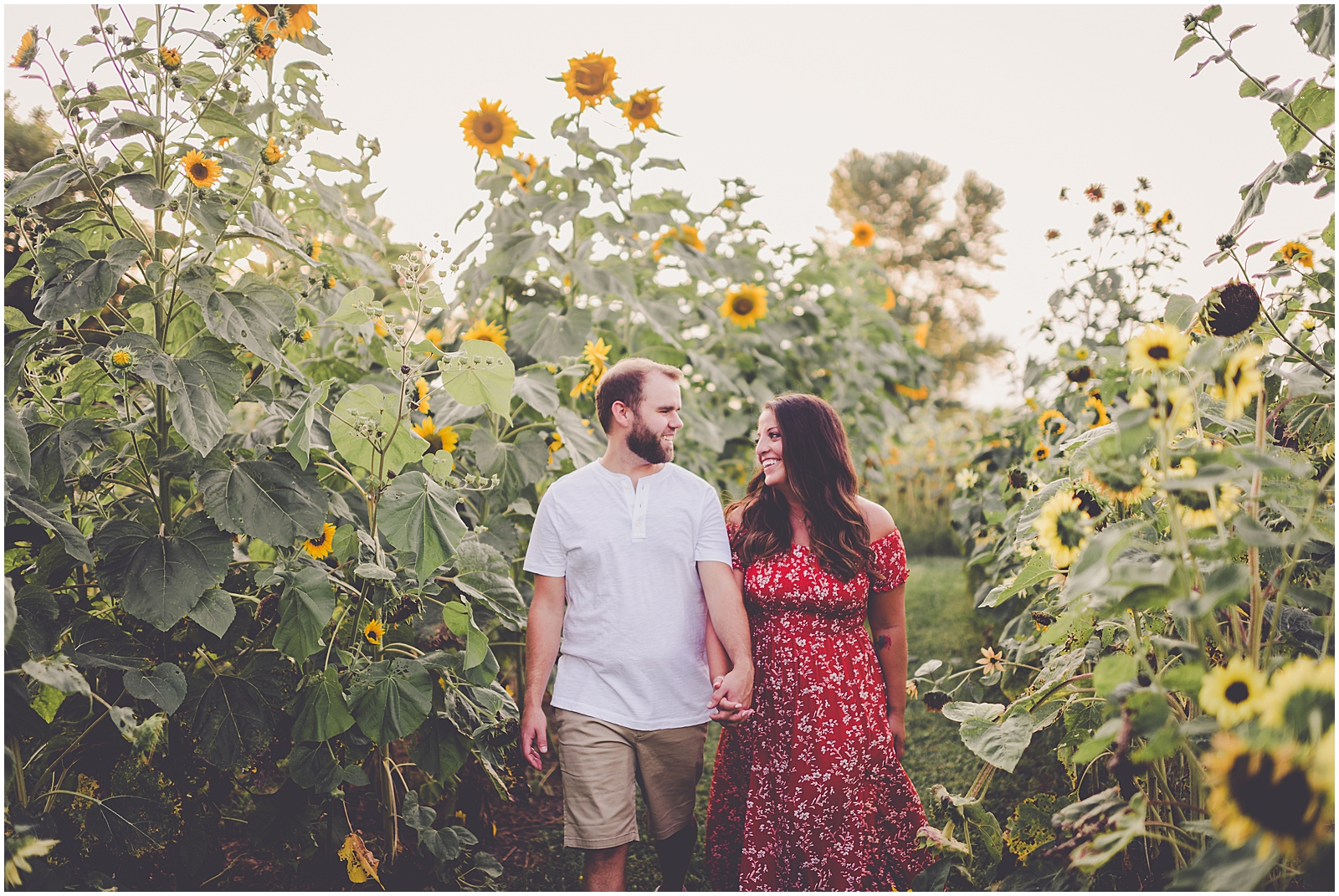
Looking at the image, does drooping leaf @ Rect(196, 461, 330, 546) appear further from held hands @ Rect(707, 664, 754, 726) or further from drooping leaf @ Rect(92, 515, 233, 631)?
held hands @ Rect(707, 664, 754, 726)

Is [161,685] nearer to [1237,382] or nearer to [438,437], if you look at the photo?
[438,437]

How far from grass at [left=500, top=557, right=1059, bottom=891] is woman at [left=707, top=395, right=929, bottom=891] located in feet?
1.44

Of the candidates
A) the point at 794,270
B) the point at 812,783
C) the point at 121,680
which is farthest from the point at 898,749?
the point at 794,270

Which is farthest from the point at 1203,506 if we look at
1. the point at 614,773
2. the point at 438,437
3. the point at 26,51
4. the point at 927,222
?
the point at 927,222

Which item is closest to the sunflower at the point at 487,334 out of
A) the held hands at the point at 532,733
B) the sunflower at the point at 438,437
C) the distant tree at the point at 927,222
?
the sunflower at the point at 438,437

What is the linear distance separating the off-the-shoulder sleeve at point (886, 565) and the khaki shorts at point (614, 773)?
64cm

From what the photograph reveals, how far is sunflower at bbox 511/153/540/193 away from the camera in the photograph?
10.4 ft

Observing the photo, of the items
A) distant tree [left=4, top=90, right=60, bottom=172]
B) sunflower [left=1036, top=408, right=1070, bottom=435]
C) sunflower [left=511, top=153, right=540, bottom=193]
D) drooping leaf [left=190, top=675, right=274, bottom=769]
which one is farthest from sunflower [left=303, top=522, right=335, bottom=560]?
sunflower [left=1036, top=408, right=1070, bottom=435]

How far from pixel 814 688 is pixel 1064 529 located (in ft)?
3.83

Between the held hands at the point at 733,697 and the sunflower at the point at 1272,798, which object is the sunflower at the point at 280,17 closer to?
the held hands at the point at 733,697

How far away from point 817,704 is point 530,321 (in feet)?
5.35

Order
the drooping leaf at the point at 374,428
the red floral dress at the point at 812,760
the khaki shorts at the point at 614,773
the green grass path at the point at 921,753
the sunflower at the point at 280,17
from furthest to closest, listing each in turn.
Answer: the green grass path at the point at 921,753
the red floral dress at the point at 812,760
the khaki shorts at the point at 614,773
the sunflower at the point at 280,17
the drooping leaf at the point at 374,428

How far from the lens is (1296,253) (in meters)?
1.71

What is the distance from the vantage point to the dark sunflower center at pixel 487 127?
316 cm
